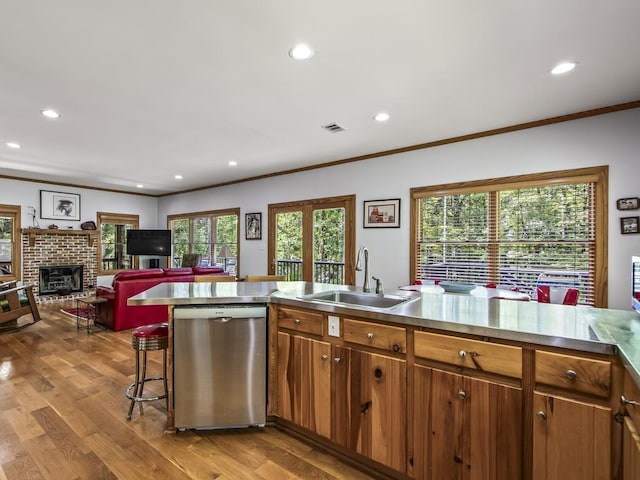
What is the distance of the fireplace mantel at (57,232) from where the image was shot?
6.70 metres

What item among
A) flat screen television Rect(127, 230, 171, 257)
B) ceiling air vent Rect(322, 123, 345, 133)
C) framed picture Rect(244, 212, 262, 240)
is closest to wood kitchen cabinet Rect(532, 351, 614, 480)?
ceiling air vent Rect(322, 123, 345, 133)

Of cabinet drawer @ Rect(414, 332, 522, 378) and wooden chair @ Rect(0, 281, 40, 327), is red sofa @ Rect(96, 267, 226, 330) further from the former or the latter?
cabinet drawer @ Rect(414, 332, 522, 378)

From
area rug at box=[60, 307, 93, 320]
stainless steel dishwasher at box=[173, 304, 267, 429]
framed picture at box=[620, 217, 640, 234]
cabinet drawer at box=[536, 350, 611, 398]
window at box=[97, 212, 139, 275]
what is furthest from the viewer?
window at box=[97, 212, 139, 275]

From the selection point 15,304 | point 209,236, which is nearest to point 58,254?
point 15,304

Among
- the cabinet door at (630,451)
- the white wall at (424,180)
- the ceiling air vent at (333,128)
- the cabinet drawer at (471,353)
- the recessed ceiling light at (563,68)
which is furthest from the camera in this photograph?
the ceiling air vent at (333,128)

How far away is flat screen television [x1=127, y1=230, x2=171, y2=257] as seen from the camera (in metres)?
8.06

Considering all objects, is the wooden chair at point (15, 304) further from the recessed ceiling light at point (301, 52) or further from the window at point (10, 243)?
the recessed ceiling light at point (301, 52)

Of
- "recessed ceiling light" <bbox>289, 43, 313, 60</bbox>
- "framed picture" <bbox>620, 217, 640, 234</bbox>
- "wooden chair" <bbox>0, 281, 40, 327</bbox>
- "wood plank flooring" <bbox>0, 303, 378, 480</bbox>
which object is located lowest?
"wood plank flooring" <bbox>0, 303, 378, 480</bbox>

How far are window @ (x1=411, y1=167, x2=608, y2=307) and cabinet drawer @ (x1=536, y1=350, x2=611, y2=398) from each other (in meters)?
2.63

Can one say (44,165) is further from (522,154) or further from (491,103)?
(522,154)

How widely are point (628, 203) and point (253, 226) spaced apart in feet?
18.2

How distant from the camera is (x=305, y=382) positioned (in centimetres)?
209

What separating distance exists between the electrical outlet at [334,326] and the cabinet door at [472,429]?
1.68ft

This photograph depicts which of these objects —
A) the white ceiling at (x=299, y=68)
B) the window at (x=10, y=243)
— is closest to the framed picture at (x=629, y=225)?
the white ceiling at (x=299, y=68)
